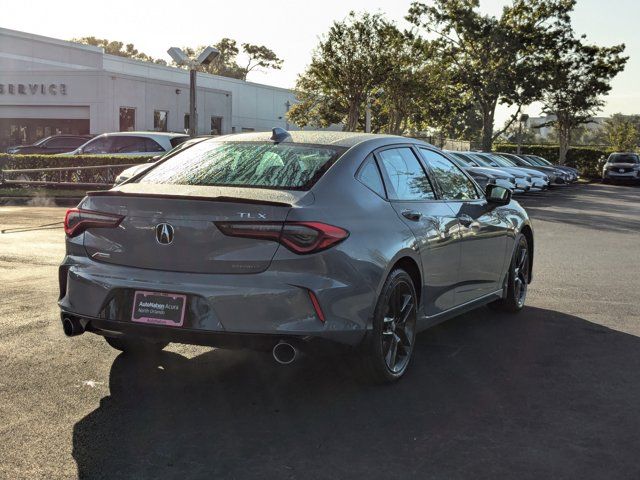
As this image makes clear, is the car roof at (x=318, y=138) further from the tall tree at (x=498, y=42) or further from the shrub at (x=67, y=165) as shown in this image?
the tall tree at (x=498, y=42)

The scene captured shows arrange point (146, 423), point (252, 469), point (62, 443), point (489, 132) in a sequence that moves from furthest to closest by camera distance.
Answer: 1. point (489, 132)
2. point (146, 423)
3. point (62, 443)
4. point (252, 469)

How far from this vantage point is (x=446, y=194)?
6.38 m

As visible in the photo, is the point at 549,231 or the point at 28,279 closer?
the point at 28,279

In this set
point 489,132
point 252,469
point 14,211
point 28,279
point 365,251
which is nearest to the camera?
point 252,469

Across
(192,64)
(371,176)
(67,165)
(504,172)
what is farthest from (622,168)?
(371,176)

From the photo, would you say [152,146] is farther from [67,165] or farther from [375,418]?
[375,418]

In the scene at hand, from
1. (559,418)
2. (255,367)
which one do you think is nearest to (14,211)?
(255,367)

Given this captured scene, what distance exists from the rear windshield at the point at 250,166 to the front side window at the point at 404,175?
423mm

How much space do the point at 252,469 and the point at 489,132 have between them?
160 feet

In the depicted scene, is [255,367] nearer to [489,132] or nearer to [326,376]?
[326,376]

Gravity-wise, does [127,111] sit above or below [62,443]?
above

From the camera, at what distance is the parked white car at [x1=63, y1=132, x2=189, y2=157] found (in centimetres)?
2417

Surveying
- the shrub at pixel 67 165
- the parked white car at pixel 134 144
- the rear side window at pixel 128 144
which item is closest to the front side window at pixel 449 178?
the parked white car at pixel 134 144

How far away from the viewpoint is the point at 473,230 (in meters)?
6.53
